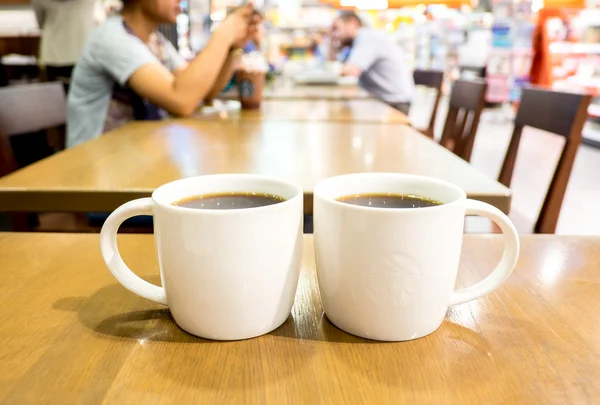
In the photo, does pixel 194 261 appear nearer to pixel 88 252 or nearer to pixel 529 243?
pixel 88 252

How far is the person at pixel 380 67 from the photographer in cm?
377

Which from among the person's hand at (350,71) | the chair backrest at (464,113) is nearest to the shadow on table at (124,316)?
the chair backrest at (464,113)

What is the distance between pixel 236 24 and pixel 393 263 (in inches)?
63.2

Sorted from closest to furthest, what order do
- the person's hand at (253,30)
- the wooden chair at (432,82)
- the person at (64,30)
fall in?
the person's hand at (253,30), the wooden chair at (432,82), the person at (64,30)

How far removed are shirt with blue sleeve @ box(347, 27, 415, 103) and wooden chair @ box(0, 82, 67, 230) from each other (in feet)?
8.15

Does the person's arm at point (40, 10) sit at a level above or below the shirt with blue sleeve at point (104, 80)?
above

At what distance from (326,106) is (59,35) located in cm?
228

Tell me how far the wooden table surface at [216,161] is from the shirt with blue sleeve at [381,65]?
2.46 m

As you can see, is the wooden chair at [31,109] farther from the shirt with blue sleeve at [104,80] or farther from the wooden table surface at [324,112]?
the wooden table surface at [324,112]

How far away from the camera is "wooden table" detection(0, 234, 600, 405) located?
38 centimetres

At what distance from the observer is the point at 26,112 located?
4.81ft

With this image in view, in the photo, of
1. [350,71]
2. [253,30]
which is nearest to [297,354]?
[253,30]

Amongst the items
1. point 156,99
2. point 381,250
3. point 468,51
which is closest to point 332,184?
point 381,250

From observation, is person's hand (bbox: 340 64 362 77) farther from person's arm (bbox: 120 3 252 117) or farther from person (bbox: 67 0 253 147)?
person's arm (bbox: 120 3 252 117)
